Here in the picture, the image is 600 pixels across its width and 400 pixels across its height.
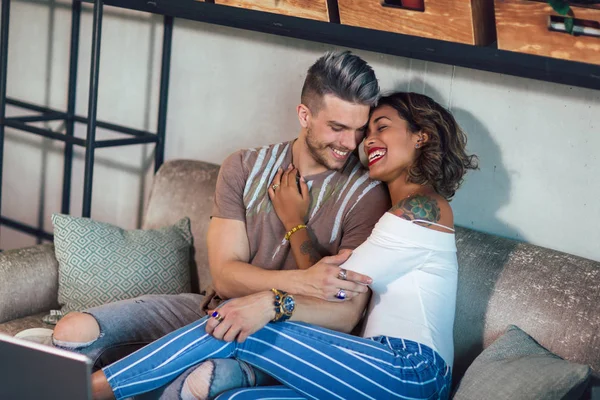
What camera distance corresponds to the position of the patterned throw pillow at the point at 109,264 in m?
2.60

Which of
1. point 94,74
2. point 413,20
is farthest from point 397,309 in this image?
point 94,74

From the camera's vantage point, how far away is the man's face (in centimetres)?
232

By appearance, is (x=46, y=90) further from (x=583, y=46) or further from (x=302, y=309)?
(x=583, y=46)

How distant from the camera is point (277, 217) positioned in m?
2.41


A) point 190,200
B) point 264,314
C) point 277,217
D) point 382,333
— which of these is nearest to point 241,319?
point 264,314

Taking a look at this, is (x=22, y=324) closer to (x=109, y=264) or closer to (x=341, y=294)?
(x=109, y=264)

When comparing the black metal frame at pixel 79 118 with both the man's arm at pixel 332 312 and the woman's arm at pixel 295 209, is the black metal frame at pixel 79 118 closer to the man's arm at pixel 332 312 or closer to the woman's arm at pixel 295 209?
the woman's arm at pixel 295 209

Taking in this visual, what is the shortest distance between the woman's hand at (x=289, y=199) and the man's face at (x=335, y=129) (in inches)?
3.9

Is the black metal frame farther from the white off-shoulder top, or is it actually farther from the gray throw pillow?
the gray throw pillow

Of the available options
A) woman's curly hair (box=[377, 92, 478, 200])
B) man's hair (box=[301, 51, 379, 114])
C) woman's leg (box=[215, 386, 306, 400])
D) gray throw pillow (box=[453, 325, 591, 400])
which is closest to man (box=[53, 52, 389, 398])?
man's hair (box=[301, 51, 379, 114])

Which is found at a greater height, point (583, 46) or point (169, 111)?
point (583, 46)

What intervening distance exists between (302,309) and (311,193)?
41cm

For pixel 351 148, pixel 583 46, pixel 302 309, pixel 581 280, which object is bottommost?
pixel 302 309

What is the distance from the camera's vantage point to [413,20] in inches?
84.8
